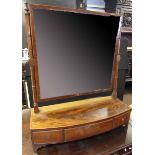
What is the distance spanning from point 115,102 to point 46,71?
22.1 inches

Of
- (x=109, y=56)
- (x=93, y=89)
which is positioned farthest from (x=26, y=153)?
(x=109, y=56)

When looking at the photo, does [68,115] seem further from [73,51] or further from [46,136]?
[73,51]

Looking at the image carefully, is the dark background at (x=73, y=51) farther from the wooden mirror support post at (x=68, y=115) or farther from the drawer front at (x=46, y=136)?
the drawer front at (x=46, y=136)

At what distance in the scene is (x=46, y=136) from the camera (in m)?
0.89


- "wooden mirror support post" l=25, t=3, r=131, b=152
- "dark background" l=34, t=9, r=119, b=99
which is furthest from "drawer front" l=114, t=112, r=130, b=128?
"dark background" l=34, t=9, r=119, b=99

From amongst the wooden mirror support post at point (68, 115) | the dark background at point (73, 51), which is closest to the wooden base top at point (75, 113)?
the wooden mirror support post at point (68, 115)

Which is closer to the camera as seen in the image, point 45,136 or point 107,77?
point 45,136

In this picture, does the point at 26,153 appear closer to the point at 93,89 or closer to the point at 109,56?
the point at 93,89

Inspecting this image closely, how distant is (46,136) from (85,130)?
0.21m

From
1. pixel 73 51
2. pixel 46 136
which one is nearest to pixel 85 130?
pixel 46 136

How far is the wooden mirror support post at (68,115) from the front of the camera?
902 mm
